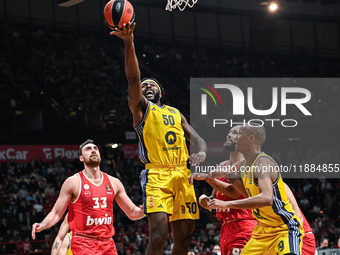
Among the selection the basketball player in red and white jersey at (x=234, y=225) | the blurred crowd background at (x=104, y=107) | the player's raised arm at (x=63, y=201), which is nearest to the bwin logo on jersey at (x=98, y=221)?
the player's raised arm at (x=63, y=201)

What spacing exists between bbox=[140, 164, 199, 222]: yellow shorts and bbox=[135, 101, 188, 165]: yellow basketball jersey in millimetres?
95

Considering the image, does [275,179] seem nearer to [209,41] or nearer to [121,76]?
[121,76]

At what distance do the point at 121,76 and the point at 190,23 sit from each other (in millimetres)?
6881

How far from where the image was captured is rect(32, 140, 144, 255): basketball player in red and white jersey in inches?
268

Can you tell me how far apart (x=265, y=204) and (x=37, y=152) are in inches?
571

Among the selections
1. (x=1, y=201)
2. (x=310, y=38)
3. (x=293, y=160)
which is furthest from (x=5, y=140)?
(x=310, y=38)

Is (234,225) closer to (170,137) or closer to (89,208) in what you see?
(170,137)

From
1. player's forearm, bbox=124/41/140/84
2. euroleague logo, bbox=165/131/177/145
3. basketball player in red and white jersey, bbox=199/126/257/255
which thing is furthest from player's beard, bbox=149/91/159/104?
basketball player in red and white jersey, bbox=199/126/257/255

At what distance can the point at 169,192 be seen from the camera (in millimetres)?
6020

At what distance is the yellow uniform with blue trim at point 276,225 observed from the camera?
5560 mm

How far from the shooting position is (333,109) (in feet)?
82.5

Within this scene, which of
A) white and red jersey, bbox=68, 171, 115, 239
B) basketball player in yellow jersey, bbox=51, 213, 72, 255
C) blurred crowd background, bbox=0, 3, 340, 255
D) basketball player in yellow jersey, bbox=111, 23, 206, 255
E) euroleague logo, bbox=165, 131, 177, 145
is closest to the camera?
basketball player in yellow jersey, bbox=111, 23, 206, 255

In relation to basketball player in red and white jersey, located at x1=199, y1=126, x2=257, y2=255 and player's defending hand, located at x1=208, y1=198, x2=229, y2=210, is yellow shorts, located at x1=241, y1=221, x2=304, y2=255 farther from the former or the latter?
basketball player in red and white jersey, located at x1=199, y1=126, x2=257, y2=255

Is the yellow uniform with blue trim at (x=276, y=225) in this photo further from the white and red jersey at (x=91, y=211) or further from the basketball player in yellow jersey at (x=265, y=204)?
the white and red jersey at (x=91, y=211)
